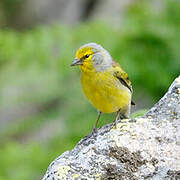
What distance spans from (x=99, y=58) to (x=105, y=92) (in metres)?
0.34

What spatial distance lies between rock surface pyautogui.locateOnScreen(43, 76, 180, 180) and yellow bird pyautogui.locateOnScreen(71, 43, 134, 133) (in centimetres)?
70

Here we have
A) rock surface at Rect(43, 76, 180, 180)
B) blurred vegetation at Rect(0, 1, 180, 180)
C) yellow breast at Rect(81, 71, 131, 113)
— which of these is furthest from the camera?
blurred vegetation at Rect(0, 1, 180, 180)

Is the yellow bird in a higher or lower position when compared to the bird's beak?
lower

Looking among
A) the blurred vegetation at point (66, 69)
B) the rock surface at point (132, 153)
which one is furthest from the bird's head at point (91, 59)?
the blurred vegetation at point (66, 69)

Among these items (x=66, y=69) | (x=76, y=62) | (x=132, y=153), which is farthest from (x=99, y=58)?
(x=66, y=69)

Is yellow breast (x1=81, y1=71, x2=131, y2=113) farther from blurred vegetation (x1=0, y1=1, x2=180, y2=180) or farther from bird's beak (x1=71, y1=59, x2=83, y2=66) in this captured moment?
blurred vegetation (x1=0, y1=1, x2=180, y2=180)

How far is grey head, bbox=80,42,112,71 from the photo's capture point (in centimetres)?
343

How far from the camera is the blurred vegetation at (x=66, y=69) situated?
16.9 ft

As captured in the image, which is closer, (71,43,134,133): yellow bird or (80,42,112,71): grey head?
(71,43,134,133): yellow bird

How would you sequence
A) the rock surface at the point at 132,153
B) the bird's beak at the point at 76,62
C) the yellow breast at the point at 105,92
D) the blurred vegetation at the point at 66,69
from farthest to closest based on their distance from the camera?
1. the blurred vegetation at the point at 66,69
2. the bird's beak at the point at 76,62
3. the yellow breast at the point at 105,92
4. the rock surface at the point at 132,153

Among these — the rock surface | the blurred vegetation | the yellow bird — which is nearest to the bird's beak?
the yellow bird

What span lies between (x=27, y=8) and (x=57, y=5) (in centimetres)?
65

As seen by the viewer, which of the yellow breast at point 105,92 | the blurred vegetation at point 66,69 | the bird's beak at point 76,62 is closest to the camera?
the yellow breast at point 105,92

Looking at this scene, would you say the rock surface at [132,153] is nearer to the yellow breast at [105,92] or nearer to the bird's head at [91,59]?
the yellow breast at [105,92]
